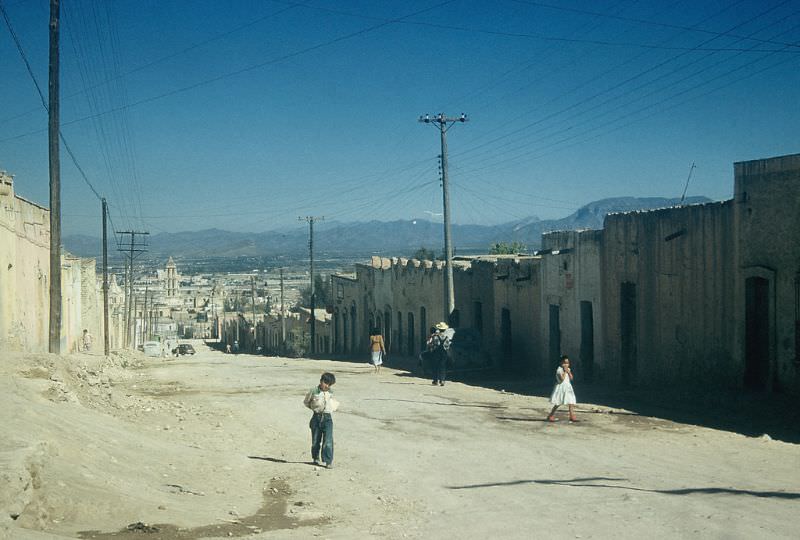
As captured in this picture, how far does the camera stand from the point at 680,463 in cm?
1211

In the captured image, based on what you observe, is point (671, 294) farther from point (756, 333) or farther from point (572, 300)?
point (572, 300)

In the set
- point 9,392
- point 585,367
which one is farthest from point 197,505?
point 585,367

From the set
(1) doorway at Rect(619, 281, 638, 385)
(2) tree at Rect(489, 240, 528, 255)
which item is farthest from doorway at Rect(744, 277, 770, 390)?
(2) tree at Rect(489, 240, 528, 255)

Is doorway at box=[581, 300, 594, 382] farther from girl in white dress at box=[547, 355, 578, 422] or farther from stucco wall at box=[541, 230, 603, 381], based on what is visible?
girl in white dress at box=[547, 355, 578, 422]

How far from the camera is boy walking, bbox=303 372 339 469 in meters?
12.1

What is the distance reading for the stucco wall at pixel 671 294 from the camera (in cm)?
1820

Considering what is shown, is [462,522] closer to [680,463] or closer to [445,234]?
[680,463]

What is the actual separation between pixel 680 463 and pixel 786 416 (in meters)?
4.72

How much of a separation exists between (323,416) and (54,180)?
468 inches

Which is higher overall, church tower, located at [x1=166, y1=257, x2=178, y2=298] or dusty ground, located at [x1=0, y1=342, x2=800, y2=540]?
church tower, located at [x1=166, y1=257, x2=178, y2=298]

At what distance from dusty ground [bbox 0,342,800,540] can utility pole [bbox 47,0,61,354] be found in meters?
3.57

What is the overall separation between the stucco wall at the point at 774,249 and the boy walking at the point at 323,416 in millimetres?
9336

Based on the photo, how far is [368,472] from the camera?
12133 mm

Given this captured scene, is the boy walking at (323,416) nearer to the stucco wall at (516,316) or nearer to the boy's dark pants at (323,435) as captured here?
the boy's dark pants at (323,435)
